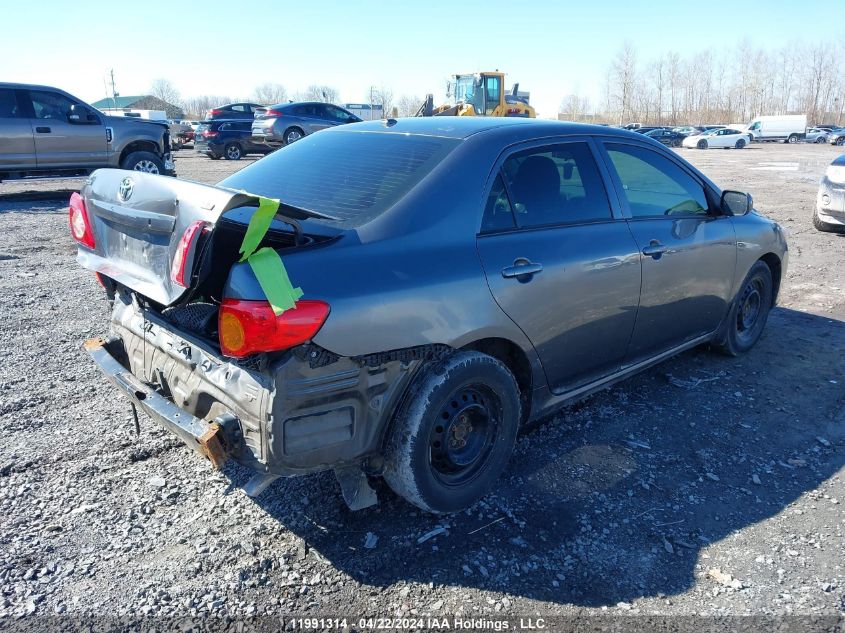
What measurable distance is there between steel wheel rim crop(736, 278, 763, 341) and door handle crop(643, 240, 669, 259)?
1453mm

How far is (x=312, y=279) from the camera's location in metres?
2.39

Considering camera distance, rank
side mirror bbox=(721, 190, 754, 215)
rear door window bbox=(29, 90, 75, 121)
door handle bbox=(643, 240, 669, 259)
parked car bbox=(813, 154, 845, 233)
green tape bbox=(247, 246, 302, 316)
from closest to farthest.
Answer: green tape bbox=(247, 246, 302, 316) → door handle bbox=(643, 240, 669, 259) → side mirror bbox=(721, 190, 754, 215) → parked car bbox=(813, 154, 845, 233) → rear door window bbox=(29, 90, 75, 121)

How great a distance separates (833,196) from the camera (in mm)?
9375

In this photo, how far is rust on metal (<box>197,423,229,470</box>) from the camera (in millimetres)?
2414

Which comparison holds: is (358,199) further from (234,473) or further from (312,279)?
(234,473)

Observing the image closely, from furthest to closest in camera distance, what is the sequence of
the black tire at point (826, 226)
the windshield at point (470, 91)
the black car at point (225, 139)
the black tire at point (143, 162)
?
1. the windshield at point (470, 91)
2. the black car at point (225, 139)
3. the black tire at point (143, 162)
4. the black tire at point (826, 226)

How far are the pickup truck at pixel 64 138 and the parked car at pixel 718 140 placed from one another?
38.5 meters

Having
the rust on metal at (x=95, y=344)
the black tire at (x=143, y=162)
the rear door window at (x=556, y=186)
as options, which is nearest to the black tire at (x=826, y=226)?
the rear door window at (x=556, y=186)

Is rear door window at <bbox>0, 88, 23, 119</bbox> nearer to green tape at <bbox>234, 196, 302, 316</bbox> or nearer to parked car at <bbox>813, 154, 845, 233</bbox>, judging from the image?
green tape at <bbox>234, 196, 302, 316</bbox>

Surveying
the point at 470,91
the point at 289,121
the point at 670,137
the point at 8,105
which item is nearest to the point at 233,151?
the point at 289,121

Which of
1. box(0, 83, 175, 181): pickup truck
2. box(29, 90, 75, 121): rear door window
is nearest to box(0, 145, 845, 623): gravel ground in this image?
box(0, 83, 175, 181): pickup truck

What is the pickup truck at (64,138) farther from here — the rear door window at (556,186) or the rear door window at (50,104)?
the rear door window at (556,186)

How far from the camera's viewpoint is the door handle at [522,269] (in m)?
2.98

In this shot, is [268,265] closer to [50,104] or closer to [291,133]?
[50,104]
